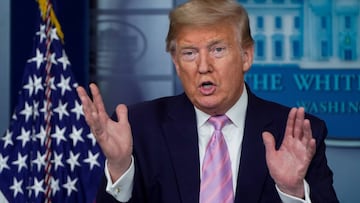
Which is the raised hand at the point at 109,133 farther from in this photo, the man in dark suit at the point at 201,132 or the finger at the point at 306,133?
the finger at the point at 306,133

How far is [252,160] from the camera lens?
6.27 ft

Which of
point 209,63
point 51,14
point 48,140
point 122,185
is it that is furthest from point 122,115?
point 51,14

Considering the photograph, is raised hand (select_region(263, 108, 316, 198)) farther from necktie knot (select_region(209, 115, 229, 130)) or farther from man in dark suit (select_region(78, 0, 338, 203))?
necktie knot (select_region(209, 115, 229, 130))

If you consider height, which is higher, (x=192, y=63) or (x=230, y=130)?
(x=192, y=63)

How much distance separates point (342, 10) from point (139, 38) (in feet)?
3.58

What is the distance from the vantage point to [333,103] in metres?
3.59

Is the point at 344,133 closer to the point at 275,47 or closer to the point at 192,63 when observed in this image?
the point at 275,47

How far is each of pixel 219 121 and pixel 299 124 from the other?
1.01 ft


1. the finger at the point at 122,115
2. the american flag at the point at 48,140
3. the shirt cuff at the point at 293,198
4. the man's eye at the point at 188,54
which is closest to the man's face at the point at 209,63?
the man's eye at the point at 188,54

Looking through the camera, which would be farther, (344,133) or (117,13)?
(117,13)

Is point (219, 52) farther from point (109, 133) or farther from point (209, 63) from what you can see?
point (109, 133)

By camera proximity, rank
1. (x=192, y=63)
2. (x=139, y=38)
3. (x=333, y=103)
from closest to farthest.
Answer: (x=192, y=63)
(x=333, y=103)
(x=139, y=38)

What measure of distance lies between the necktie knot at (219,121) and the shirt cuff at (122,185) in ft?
0.90

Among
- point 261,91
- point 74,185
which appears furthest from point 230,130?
point 261,91
